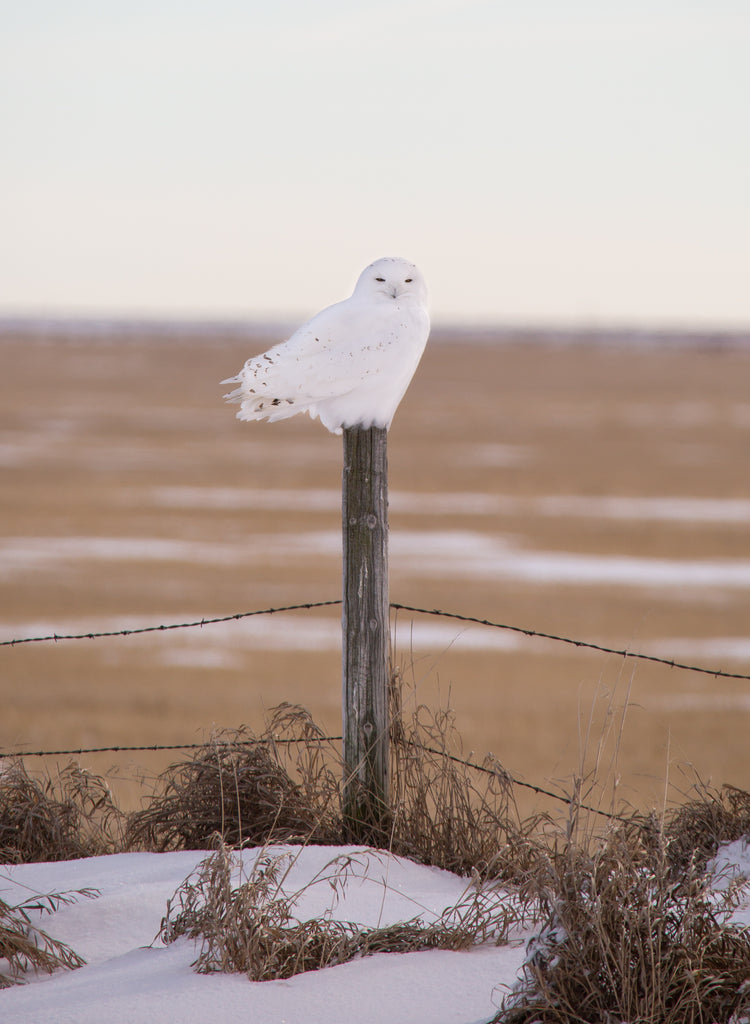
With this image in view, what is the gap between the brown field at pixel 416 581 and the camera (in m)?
8.62

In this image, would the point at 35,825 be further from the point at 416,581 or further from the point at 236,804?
the point at 416,581

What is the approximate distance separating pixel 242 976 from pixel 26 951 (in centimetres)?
67

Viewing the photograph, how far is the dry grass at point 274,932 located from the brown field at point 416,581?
63 centimetres

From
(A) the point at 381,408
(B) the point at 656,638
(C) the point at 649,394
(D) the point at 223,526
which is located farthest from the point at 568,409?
(A) the point at 381,408

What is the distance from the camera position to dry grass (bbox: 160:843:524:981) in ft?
10.7

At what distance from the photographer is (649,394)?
43219 mm

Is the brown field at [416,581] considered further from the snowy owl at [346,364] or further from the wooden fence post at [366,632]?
the snowy owl at [346,364]

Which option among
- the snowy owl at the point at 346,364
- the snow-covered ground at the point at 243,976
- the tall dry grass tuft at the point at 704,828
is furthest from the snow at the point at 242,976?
the snowy owl at the point at 346,364

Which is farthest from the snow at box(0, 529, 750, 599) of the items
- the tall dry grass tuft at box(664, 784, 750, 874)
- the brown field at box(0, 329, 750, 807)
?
the tall dry grass tuft at box(664, 784, 750, 874)

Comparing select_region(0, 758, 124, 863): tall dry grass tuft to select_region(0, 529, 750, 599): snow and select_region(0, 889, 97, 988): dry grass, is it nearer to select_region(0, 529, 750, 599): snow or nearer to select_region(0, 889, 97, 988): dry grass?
select_region(0, 889, 97, 988): dry grass

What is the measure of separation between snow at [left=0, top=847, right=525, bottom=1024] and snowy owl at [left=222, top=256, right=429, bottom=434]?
1613 mm

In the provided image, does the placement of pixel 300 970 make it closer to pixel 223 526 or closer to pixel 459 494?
pixel 223 526

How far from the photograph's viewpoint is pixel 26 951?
135 inches

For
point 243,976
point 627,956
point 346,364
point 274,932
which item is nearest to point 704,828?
point 627,956
